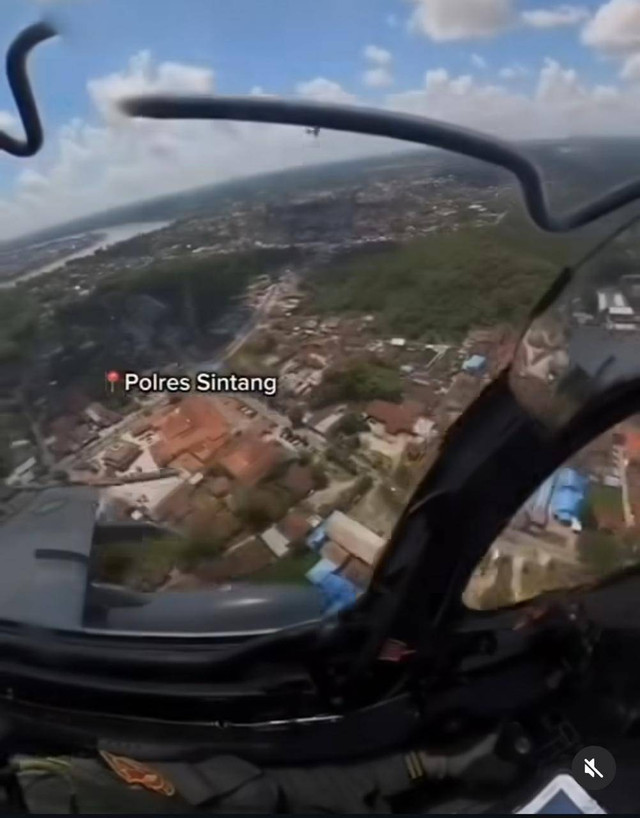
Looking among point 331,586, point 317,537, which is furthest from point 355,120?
point 331,586

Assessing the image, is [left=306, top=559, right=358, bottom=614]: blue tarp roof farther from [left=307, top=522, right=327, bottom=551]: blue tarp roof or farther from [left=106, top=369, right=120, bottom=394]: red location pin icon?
[left=106, top=369, right=120, bottom=394]: red location pin icon

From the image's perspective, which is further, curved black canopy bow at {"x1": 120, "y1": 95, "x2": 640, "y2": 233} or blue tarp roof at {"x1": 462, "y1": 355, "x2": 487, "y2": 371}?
blue tarp roof at {"x1": 462, "y1": 355, "x2": 487, "y2": 371}

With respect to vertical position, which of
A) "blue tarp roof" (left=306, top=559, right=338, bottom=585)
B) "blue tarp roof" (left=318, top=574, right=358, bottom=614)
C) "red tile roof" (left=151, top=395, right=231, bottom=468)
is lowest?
"blue tarp roof" (left=318, top=574, right=358, bottom=614)

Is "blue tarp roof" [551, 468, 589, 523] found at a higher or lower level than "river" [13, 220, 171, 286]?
lower

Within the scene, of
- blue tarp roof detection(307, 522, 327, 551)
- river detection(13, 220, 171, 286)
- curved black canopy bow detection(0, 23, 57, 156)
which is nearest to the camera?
curved black canopy bow detection(0, 23, 57, 156)

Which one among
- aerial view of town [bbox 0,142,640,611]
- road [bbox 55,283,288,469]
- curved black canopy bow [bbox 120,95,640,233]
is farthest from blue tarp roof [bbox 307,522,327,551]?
curved black canopy bow [bbox 120,95,640,233]

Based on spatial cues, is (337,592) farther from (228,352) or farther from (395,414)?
(228,352)

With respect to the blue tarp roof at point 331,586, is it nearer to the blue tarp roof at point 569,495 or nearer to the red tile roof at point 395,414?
the red tile roof at point 395,414

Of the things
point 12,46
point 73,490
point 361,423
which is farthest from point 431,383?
point 12,46
